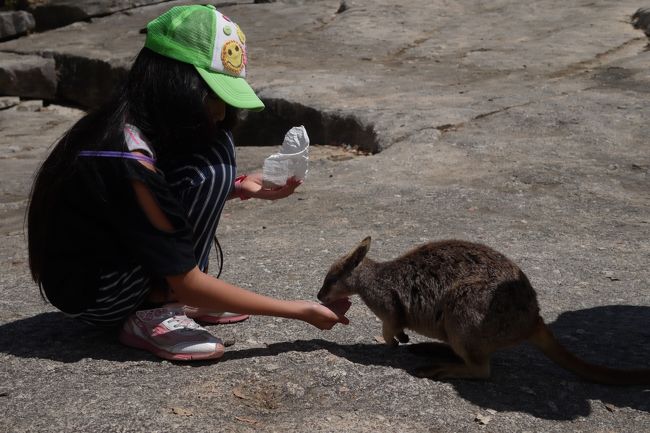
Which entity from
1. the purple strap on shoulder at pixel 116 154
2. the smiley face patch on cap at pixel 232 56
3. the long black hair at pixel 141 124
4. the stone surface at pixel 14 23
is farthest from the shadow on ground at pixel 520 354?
the stone surface at pixel 14 23

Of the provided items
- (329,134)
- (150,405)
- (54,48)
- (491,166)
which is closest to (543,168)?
(491,166)

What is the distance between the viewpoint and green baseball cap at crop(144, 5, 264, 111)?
10.1ft

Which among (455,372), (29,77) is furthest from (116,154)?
(29,77)

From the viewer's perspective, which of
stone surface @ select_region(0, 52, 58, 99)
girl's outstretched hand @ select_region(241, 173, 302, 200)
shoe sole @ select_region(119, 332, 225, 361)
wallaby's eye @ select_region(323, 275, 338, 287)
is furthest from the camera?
stone surface @ select_region(0, 52, 58, 99)

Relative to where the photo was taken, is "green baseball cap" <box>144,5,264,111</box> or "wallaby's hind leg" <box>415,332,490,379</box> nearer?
"green baseball cap" <box>144,5,264,111</box>

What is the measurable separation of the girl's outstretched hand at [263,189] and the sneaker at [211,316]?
53 cm

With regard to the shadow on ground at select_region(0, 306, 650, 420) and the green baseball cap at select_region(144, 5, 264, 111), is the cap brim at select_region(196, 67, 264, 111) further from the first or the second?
the shadow on ground at select_region(0, 306, 650, 420)

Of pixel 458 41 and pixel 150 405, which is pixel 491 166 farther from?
pixel 458 41

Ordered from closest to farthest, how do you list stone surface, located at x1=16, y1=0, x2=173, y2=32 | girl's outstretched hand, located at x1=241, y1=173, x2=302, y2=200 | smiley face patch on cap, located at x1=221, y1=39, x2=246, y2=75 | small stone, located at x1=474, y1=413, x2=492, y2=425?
small stone, located at x1=474, y1=413, x2=492, y2=425 < smiley face patch on cap, located at x1=221, y1=39, x2=246, y2=75 < girl's outstretched hand, located at x1=241, y1=173, x2=302, y2=200 < stone surface, located at x1=16, y1=0, x2=173, y2=32

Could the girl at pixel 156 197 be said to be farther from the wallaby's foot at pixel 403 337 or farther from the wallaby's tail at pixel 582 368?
the wallaby's tail at pixel 582 368

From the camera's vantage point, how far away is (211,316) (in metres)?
3.82

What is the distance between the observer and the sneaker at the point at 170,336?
338 centimetres

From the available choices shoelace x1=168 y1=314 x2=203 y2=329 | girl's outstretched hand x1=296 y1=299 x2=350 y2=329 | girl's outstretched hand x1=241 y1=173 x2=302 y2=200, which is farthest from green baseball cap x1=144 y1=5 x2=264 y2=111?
shoelace x1=168 y1=314 x2=203 y2=329

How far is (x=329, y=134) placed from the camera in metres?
8.25
